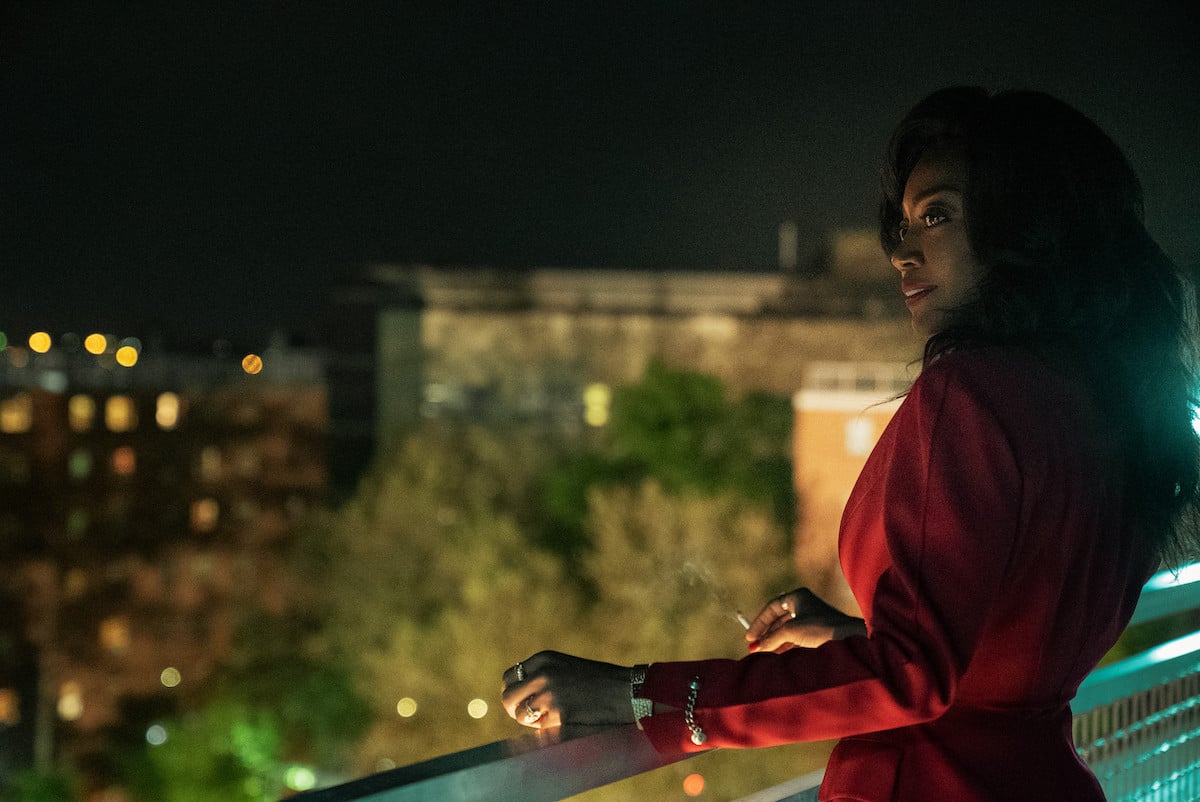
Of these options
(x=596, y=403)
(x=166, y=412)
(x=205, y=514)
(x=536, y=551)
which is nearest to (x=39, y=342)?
(x=166, y=412)

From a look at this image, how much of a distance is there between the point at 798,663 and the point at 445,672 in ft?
64.6

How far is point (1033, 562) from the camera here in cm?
79

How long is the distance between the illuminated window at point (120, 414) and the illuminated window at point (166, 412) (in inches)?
20.3

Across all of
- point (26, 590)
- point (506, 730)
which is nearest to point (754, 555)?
point (506, 730)

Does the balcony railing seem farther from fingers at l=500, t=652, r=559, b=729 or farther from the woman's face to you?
the woman's face

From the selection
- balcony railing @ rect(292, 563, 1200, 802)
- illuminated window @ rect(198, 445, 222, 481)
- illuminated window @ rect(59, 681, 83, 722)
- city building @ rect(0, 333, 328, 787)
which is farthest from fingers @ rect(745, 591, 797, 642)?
illuminated window @ rect(198, 445, 222, 481)

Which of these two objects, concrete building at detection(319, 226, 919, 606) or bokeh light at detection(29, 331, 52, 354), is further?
bokeh light at detection(29, 331, 52, 354)

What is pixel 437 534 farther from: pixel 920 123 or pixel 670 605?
pixel 920 123

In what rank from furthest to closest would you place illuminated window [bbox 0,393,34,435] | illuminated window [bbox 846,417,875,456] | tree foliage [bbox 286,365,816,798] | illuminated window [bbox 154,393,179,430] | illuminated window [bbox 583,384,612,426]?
illuminated window [bbox 154,393,179,430] → illuminated window [bbox 0,393,34,435] → illuminated window [bbox 583,384,612,426] → illuminated window [bbox 846,417,875,456] → tree foliage [bbox 286,365,816,798]

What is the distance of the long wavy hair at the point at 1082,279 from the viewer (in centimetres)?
84

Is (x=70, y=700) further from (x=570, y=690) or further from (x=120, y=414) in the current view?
(x=570, y=690)

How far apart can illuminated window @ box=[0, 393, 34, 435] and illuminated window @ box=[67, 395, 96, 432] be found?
84cm

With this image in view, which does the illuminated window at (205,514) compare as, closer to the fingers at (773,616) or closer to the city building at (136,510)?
the city building at (136,510)

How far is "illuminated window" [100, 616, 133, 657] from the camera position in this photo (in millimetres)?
27025
